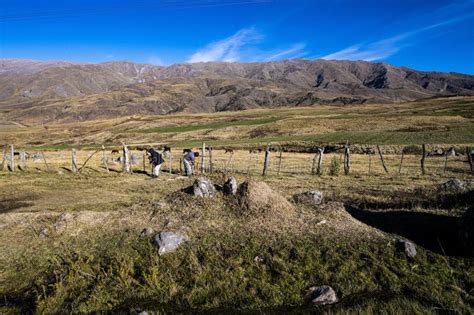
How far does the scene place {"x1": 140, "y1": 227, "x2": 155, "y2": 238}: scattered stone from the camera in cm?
1169

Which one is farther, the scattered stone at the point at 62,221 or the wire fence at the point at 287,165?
the wire fence at the point at 287,165

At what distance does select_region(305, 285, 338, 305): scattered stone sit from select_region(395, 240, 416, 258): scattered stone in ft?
10.2

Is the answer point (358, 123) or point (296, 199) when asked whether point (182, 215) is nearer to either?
point (296, 199)

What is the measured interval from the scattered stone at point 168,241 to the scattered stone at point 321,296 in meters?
4.54

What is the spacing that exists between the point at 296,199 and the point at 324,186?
6180 millimetres

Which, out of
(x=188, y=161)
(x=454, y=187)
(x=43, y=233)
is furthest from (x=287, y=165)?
(x=43, y=233)

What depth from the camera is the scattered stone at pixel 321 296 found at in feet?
26.0

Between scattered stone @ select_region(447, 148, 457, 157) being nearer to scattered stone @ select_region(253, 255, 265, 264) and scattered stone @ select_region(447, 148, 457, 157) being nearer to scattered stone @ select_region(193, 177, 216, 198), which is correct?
scattered stone @ select_region(193, 177, 216, 198)

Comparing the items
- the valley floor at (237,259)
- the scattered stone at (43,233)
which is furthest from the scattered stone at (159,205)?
the scattered stone at (43,233)

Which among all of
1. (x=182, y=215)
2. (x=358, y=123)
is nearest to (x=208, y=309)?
(x=182, y=215)

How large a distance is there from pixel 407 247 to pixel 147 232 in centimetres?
847

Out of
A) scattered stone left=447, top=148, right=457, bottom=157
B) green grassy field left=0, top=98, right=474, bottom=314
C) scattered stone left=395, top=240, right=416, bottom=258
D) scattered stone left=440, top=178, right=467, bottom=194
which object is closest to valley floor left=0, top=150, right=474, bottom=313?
green grassy field left=0, top=98, right=474, bottom=314

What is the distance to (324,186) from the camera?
66.6 ft

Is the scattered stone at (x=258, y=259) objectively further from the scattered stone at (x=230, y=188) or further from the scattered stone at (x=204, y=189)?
the scattered stone at (x=204, y=189)
